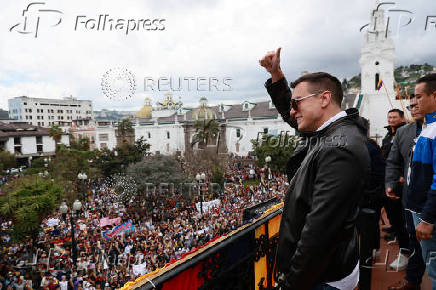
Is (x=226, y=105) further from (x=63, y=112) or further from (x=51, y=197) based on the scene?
(x=63, y=112)

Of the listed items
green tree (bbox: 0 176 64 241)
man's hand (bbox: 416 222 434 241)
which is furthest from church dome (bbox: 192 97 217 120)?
man's hand (bbox: 416 222 434 241)

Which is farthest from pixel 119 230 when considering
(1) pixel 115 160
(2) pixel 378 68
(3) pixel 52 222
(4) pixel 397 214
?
(2) pixel 378 68

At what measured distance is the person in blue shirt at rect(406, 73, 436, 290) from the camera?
2301mm

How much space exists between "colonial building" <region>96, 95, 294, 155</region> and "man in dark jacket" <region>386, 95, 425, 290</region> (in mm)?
34744

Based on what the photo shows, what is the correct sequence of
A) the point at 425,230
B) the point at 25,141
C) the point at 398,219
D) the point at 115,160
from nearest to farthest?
1. the point at 425,230
2. the point at 398,219
3. the point at 115,160
4. the point at 25,141

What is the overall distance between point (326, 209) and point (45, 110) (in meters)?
104

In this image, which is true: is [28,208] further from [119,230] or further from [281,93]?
[281,93]

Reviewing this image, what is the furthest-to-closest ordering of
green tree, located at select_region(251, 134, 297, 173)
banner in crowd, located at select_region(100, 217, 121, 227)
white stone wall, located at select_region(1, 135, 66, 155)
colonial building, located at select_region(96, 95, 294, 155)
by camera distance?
white stone wall, located at select_region(1, 135, 66, 155) < colonial building, located at select_region(96, 95, 294, 155) < green tree, located at select_region(251, 134, 297, 173) < banner in crowd, located at select_region(100, 217, 121, 227)

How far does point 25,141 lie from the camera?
54.2 meters

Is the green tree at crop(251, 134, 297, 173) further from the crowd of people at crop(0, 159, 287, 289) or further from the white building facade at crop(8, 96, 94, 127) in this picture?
the white building facade at crop(8, 96, 94, 127)

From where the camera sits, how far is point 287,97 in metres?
2.68

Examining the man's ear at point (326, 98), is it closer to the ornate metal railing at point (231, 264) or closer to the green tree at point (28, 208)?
the ornate metal railing at point (231, 264)

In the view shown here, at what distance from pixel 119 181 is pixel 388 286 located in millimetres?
19577

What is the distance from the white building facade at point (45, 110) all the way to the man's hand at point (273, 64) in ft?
288
